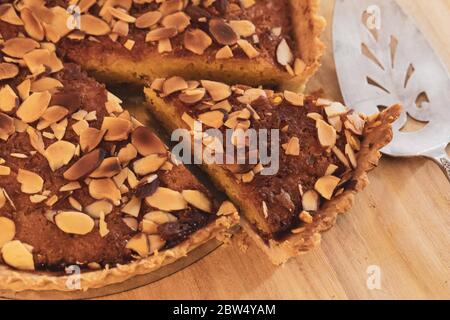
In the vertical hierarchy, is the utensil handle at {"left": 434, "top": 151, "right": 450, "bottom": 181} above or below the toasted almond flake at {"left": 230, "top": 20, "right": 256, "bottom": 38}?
below

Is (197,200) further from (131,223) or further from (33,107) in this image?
(33,107)

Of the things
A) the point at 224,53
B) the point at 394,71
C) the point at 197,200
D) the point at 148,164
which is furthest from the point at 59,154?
the point at 394,71

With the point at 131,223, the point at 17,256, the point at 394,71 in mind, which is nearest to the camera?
the point at 17,256

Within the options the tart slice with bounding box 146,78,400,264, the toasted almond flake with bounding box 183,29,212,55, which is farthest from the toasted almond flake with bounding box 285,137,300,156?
the toasted almond flake with bounding box 183,29,212,55

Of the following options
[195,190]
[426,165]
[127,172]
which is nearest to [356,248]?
[426,165]

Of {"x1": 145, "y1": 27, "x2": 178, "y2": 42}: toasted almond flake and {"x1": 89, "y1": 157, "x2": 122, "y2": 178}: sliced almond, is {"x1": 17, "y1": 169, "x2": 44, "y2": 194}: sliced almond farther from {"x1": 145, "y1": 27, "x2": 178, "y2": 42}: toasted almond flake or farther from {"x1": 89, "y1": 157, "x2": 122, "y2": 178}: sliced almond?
{"x1": 145, "y1": 27, "x2": 178, "y2": 42}: toasted almond flake
